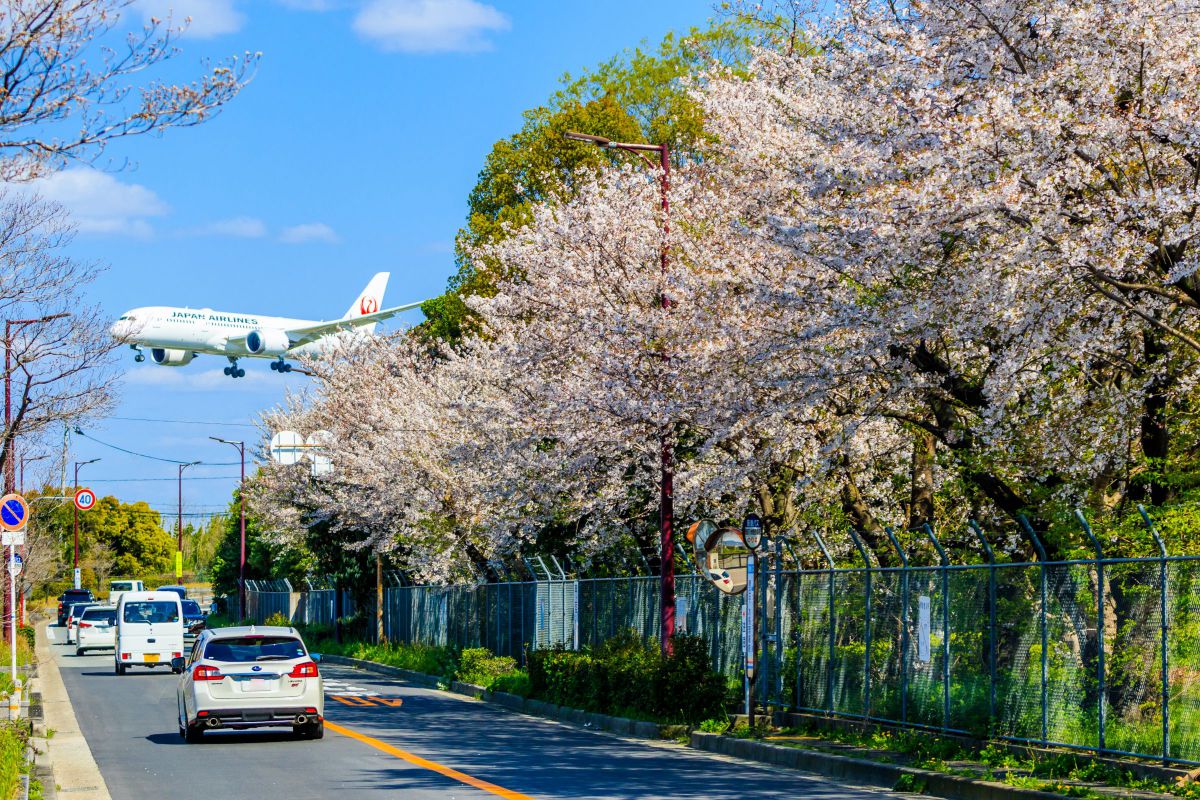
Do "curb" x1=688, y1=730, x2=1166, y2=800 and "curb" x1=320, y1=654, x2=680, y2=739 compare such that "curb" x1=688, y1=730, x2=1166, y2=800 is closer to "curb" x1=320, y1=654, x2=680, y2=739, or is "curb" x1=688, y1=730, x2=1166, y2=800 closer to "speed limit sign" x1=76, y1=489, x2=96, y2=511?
"curb" x1=320, y1=654, x2=680, y2=739

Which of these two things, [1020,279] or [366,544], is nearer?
[1020,279]

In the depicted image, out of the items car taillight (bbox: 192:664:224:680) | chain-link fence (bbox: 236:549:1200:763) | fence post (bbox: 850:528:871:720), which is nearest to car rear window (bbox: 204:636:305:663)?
car taillight (bbox: 192:664:224:680)

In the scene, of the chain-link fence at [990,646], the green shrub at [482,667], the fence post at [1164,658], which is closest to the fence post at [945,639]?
the chain-link fence at [990,646]

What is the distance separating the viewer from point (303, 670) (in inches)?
740

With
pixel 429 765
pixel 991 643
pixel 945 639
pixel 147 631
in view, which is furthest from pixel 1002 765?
pixel 147 631

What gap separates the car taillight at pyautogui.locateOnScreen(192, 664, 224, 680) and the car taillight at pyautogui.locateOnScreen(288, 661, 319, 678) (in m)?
0.93

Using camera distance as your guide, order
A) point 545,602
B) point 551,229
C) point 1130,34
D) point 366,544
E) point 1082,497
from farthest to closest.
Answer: point 366,544 → point 545,602 → point 551,229 → point 1082,497 → point 1130,34

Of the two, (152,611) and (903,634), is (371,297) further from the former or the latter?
(903,634)

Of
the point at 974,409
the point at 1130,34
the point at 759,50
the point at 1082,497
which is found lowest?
the point at 1082,497

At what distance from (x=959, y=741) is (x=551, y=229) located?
13.4 m

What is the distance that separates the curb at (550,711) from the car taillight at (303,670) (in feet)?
16.5

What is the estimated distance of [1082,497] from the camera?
16297mm

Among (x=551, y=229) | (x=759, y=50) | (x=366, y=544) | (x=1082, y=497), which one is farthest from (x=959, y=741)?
(x=366, y=544)

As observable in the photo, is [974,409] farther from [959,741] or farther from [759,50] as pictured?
[759,50]
